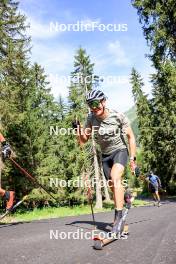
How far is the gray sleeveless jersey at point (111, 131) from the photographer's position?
630 centimetres

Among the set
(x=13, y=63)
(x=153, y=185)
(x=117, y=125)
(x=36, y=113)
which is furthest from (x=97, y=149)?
(x=117, y=125)

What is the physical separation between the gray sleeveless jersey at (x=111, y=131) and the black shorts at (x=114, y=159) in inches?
2.8

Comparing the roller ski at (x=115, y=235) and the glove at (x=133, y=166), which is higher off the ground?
the glove at (x=133, y=166)

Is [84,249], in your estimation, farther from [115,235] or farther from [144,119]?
[144,119]

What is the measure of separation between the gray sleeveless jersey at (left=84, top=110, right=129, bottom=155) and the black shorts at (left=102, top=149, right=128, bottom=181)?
0.23ft

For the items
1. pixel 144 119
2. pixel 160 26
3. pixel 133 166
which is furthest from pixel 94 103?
pixel 144 119

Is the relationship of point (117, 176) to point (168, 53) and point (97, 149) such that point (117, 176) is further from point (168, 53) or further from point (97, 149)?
point (97, 149)

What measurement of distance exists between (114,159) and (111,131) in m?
0.49

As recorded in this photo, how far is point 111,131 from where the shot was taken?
628 centimetres

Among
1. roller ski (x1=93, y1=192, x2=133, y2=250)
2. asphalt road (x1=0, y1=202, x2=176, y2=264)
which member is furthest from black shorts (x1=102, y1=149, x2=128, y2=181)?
asphalt road (x1=0, y1=202, x2=176, y2=264)

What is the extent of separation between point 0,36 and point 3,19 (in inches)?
87.6

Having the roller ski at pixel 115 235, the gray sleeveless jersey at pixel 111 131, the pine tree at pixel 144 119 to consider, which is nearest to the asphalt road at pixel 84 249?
the roller ski at pixel 115 235

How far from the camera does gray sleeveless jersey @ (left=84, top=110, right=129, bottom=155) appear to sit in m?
6.30

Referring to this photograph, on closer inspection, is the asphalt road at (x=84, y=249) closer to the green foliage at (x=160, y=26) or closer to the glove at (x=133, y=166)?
the glove at (x=133, y=166)
